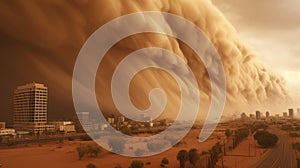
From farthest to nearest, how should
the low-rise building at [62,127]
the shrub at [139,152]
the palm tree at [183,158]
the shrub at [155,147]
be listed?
the low-rise building at [62,127], the shrub at [155,147], the shrub at [139,152], the palm tree at [183,158]

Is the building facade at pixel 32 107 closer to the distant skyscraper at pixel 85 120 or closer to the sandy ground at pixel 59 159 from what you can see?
the distant skyscraper at pixel 85 120

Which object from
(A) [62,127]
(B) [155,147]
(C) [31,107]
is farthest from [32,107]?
(B) [155,147]

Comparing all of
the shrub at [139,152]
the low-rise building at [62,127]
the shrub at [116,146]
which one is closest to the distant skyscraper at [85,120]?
the low-rise building at [62,127]

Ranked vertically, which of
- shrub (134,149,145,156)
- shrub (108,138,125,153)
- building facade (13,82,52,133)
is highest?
building facade (13,82,52,133)

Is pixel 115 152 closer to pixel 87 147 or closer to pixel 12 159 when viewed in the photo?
pixel 87 147

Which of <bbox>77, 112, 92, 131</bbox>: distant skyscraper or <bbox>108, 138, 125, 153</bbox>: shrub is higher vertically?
<bbox>77, 112, 92, 131</bbox>: distant skyscraper

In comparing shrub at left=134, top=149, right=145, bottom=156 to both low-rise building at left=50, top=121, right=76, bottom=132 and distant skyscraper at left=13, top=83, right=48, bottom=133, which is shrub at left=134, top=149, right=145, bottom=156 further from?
low-rise building at left=50, top=121, right=76, bottom=132

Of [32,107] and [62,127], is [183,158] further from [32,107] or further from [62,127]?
[32,107]

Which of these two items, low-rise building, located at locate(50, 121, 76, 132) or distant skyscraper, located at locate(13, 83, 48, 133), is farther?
low-rise building, located at locate(50, 121, 76, 132)

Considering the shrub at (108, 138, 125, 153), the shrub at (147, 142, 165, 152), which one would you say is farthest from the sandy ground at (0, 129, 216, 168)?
the shrub at (147, 142, 165, 152)

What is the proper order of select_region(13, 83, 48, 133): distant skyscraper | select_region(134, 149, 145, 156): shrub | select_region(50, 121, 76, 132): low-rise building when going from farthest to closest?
select_region(50, 121, 76, 132): low-rise building
select_region(13, 83, 48, 133): distant skyscraper
select_region(134, 149, 145, 156): shrub
